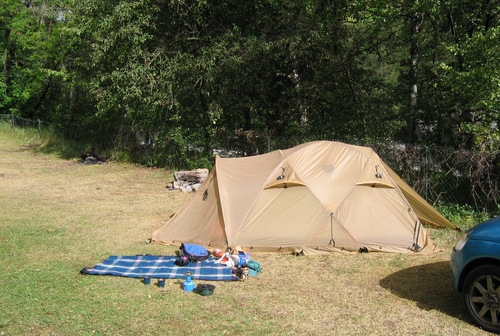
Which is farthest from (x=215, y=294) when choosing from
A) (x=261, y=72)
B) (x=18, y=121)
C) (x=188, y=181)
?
(x=18, y=121)

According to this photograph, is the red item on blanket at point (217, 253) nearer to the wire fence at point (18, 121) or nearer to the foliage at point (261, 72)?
the foliage at point (261, 72)

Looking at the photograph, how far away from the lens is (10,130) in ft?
86.9

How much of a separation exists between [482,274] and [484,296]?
201 millimetres

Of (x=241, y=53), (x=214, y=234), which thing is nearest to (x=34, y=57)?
(x=241, y=53)

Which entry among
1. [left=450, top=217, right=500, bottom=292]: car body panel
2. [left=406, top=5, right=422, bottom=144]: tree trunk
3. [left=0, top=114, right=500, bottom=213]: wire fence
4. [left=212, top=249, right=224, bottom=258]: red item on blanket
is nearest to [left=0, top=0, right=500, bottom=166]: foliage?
[left=406, top=5, right=422, bottom=144]: tree trunk

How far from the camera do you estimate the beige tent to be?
22.7 feet

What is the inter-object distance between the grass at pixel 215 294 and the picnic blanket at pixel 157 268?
129 mm

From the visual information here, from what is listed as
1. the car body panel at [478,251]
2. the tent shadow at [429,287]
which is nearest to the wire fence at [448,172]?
the tent shadow at [429,287]

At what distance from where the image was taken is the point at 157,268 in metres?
6.15

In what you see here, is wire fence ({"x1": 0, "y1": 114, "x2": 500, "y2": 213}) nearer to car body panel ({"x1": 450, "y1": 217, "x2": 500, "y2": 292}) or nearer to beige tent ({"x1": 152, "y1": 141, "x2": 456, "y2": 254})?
beige tent ({"x1": 152, "y1": 141, "x2": 456, "y2": 254})

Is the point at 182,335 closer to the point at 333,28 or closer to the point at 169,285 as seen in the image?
the point at 169,285

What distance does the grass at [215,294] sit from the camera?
14.9 feet

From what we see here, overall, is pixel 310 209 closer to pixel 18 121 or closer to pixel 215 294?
pixel 215 294

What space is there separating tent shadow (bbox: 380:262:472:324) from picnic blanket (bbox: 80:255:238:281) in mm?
1979
